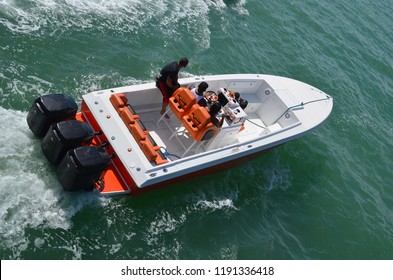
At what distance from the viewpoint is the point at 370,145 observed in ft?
42.3

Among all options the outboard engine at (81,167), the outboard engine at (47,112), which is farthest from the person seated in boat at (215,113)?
the outboard engine at (47,112)

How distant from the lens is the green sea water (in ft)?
25.1

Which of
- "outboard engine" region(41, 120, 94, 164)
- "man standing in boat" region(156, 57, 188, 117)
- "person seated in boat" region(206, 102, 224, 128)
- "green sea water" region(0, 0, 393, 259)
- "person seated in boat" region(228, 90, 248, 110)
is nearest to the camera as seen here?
"outboard engine" region(41, 120, 94, 164)

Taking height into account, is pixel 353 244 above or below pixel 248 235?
above

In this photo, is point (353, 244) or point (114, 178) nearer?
point (114, 178)

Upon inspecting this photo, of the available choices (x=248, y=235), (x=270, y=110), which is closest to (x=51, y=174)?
(x=248, y=235)

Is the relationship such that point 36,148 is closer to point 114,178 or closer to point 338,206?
point 114,178

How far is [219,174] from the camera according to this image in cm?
974

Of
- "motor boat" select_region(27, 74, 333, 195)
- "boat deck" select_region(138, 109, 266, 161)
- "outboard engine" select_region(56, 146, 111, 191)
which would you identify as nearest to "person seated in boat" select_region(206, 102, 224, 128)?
"motor boat" select_region(27, 74, 333, 195)

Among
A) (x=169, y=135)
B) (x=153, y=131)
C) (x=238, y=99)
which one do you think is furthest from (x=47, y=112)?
(x=238, y=99)

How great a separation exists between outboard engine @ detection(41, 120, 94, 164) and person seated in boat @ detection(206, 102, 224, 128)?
2431 millimetres

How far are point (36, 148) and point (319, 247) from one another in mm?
6235

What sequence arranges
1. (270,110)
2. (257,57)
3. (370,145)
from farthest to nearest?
1. (257,57)
2. (370,145)
3. (270,110)

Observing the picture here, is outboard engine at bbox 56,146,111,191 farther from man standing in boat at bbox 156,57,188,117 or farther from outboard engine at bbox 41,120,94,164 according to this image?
man standing in boat at bbox 156,57,188,117
